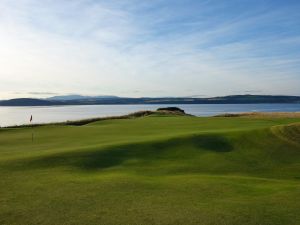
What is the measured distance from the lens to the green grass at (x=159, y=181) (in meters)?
10.7

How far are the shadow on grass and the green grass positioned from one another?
49 mm

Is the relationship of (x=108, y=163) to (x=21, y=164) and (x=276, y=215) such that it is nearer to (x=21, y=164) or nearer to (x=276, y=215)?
(x=21, y=164)

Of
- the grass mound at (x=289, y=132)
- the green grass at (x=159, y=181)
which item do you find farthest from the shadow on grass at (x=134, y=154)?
the grass mound at (x=289, y=132)

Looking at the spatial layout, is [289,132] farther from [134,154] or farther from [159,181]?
[159,181]

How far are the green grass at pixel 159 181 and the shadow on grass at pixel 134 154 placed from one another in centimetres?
5

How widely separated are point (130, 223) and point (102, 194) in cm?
307

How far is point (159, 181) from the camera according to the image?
15.7 meters

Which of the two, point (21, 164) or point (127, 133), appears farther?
point (127, 133)

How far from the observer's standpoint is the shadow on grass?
A: 19.5 m

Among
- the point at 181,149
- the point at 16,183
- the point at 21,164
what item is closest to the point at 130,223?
the point at 16,183

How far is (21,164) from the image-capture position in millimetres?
18594

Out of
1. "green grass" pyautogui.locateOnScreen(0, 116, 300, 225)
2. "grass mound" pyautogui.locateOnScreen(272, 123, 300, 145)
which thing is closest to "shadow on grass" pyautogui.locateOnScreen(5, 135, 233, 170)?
"green grass" pyautogui.locateOnScreen(0, 116, 300, 225)

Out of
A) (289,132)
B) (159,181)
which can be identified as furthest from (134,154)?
(289,132)

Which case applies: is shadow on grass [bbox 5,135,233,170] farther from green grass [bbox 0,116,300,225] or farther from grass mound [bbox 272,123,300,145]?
grass mound [bbox 272,123,300,145]
